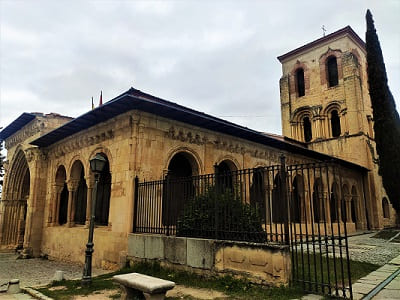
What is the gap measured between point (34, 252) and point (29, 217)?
1533 millimetres

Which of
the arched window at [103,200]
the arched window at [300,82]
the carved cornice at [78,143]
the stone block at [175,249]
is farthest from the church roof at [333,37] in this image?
the stone block at [175,249]

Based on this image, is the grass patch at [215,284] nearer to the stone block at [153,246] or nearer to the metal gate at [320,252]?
the metal gate at [320,252]

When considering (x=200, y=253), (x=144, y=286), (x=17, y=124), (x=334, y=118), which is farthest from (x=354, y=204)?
(x=17, y=124)

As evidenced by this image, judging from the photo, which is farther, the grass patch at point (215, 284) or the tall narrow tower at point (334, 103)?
the tall narrow tower at point (334, 103)

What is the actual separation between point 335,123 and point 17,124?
21.6m

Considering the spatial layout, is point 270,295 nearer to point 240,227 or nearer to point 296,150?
point 240,227

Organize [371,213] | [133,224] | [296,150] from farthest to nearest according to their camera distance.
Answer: [371,213] → [296,150] → [133,224]

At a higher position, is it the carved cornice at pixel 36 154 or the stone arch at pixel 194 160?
the carved cornice at pixel 36 154

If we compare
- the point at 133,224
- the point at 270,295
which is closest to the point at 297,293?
the point at 270,295

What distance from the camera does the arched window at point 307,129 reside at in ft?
82.6

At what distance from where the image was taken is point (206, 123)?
11.0 m

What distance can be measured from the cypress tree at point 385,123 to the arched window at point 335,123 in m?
4.99

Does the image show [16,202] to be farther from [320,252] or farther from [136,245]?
[320,252]

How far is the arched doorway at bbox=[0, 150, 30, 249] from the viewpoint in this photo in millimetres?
16594
